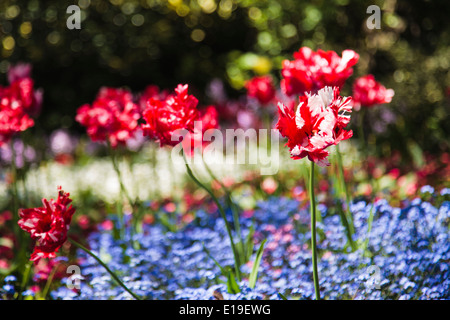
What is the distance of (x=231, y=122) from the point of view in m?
4.96

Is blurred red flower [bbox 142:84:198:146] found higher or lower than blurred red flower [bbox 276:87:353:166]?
higher

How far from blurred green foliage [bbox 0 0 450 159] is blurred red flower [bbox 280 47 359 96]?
7.94 ft

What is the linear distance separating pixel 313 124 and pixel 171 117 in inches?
24.1

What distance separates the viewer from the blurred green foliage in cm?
482

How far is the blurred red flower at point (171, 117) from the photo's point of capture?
1965 mm

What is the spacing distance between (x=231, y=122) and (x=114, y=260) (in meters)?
2.41

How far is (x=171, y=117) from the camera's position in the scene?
6.47 ft

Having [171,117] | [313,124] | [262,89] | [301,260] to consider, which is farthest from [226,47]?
[313,124]
